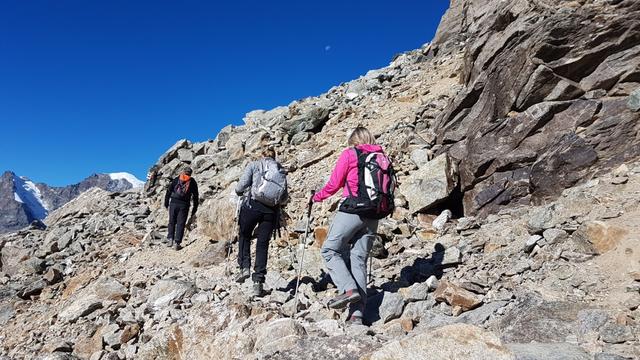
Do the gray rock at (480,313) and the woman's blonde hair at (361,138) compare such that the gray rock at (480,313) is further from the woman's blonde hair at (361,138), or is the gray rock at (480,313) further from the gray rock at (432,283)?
the woman's blonde hair at (361,138)

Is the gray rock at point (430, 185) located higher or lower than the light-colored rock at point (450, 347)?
higher

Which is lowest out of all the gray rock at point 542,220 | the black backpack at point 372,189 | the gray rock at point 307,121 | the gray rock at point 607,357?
the gray rock at point 607,357

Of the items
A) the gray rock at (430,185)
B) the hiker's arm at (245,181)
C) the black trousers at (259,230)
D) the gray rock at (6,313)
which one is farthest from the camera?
the gray rock at (6,313)

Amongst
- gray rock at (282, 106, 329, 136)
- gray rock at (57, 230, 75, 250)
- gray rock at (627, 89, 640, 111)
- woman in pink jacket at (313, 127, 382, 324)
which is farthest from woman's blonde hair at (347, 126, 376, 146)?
gray rock at (57, 230, 75, 250)

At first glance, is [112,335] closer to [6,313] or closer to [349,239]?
[349,239]

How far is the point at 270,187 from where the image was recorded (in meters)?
6.90

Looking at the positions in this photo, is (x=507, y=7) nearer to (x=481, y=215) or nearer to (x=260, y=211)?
(x=481, y=215)

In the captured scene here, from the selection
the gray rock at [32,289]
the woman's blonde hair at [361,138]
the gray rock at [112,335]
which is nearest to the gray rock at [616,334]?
the woman's blonde hair at [361,138]

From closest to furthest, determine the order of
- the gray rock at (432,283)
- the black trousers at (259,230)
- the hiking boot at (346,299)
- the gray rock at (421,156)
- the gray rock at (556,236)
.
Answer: the hiking boot at (346,299)
the gray rock at (432,283)
the gray rock at (556,236)
the black trousers at (259,230)
the gray rock at (421,156)

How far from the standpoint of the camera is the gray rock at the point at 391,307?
5.45 meters

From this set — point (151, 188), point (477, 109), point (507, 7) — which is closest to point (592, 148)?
point (477, 109)

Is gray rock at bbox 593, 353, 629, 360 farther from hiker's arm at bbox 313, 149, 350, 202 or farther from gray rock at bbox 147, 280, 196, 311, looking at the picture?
gray rock at bbox 147, 280, 196, 311

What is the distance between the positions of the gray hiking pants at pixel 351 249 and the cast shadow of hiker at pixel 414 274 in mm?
597

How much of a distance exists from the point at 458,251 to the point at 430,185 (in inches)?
127
